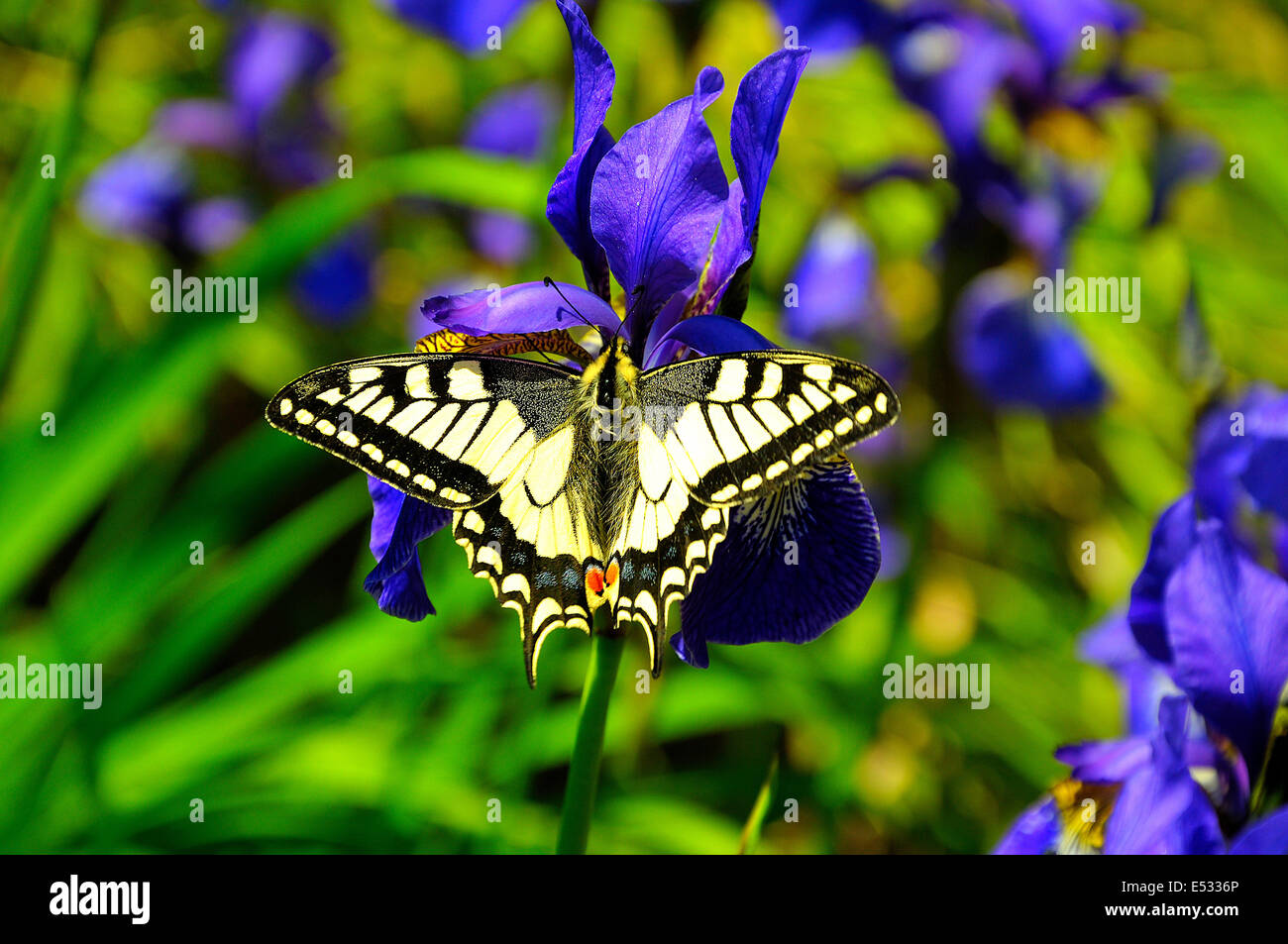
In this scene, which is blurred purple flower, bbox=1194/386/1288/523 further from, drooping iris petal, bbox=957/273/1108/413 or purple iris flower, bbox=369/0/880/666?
drooping iris petal, bbox=957/273/1108/413

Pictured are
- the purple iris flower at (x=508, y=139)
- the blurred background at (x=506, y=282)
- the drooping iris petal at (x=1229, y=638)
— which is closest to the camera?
the drooping iris petal at (x=1229, y=638)

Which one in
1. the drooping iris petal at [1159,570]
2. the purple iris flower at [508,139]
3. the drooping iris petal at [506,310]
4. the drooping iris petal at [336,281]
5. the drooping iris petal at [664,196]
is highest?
the purple iris flower at [508,139]

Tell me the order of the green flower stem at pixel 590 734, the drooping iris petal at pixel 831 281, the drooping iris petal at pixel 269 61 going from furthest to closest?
the drooping iris petal at pixel 269 61
the drooping iris petal at pixel 831 281
the green flower stem at pixel 590 734

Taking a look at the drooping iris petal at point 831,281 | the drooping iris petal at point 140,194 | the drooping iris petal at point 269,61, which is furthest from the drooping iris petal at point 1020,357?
the drooping iris petal at point 140,194

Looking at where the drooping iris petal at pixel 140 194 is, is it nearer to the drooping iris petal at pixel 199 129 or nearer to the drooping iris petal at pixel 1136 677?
the drooping iris petal at pixel 199 129

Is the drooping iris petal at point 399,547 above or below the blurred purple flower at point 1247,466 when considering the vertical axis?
below
